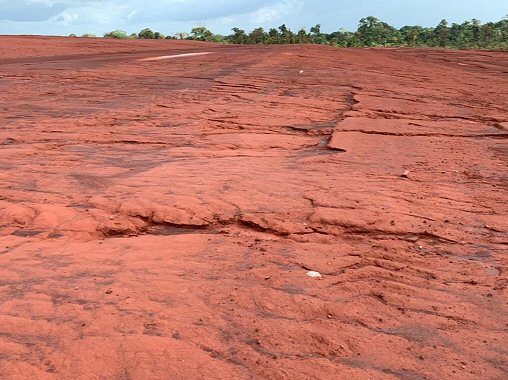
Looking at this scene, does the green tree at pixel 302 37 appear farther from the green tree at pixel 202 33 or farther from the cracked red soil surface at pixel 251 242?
the cracked red soil surface at pixel 251 242

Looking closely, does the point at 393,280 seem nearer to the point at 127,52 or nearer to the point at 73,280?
the point at 73,280

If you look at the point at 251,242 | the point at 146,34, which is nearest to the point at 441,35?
the point at 146,34

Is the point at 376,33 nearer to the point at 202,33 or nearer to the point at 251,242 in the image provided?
the point at 202,33

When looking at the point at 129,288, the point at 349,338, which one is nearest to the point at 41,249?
the point at 129,288

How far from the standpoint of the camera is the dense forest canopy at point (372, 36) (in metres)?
35.6

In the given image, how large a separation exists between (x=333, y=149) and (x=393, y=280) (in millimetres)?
4130

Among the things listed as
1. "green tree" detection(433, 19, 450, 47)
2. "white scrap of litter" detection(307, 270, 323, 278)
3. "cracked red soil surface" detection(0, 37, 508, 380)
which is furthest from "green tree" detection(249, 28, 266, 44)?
"white scrap of litter" detection(307, 270, 323, 278)

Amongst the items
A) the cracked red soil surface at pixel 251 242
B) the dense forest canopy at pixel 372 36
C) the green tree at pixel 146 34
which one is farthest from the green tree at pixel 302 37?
the cracked red soil surface at pixel 251 242

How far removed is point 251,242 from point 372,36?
119ft

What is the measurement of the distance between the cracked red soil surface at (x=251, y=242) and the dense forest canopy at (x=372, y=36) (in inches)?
1002

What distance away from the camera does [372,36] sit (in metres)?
39.2

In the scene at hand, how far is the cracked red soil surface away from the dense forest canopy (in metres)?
25.4

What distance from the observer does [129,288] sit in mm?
3932

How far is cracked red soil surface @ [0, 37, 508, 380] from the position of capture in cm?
324
